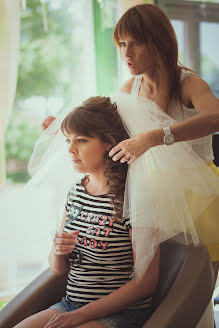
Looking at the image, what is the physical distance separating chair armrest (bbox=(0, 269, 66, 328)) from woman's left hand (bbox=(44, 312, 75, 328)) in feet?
0.57

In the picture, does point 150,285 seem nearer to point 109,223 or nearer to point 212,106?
point 109,223

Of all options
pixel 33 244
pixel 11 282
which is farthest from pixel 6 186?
pixel 11 282

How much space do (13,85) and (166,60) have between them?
1309 millimetres

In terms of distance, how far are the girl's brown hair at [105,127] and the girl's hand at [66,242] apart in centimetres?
16

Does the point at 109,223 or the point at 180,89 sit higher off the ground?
the point at 180,89

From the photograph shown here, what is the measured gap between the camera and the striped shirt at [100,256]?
133 cm

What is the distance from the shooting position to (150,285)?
4.21 feet

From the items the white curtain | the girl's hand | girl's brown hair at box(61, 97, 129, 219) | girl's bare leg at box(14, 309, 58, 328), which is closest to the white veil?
girl's brown hair at box(61, 97, 129, 219)

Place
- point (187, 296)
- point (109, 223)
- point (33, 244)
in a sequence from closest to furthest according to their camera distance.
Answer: point (187, 296) < point (109, 223) < point (33, 244)

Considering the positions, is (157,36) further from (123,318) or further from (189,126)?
(123,318)

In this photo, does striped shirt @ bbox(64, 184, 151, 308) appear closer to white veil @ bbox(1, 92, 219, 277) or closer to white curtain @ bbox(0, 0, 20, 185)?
white veil @ bbox(1, 92, 219, 277)

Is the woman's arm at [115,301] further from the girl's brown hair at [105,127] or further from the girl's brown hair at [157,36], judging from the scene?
the girl's brown hair at [157,36]

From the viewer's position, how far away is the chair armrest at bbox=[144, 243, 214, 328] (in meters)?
1.19

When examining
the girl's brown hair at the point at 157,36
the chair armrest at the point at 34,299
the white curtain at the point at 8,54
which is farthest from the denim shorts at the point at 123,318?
the white curtain at the point at 8,54
